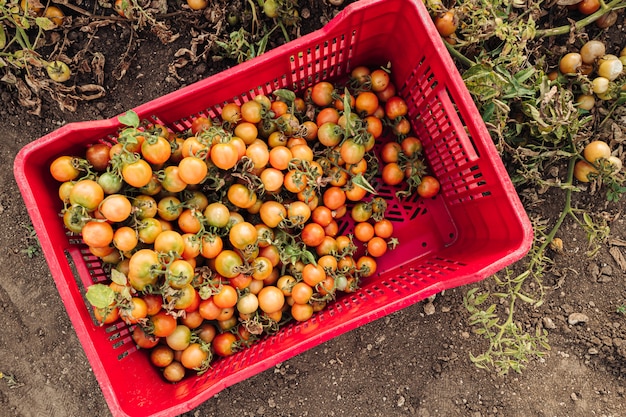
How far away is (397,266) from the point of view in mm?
2727

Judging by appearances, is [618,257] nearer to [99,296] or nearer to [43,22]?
[99,296]

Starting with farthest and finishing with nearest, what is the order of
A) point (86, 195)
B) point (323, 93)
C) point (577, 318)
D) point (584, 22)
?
point (577, 318), point (584, 22), point (323, 93), point (86, 195)

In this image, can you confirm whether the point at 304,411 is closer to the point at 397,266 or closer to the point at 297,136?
the point at 397,266

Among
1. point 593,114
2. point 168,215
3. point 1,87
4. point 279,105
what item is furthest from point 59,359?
point 593,114

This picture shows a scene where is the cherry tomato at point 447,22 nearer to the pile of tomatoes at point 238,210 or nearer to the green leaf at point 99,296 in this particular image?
the pile of tomatoes at point 238,210

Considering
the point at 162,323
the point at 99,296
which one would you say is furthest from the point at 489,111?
→ the point at 99,296

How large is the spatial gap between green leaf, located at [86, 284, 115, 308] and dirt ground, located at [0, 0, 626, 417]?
45.9 inches

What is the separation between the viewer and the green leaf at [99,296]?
1896 mm

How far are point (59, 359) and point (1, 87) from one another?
1628mm

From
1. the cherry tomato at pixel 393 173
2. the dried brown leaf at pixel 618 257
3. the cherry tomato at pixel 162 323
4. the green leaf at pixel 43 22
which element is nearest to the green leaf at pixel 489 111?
the cherry tomato at pixel 393 173

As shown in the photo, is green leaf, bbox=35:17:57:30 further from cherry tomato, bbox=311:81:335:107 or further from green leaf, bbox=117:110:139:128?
cherry tomato, bbox=311:81:335:107

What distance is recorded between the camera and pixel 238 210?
231cm

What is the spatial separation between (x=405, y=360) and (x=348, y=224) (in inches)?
36.6

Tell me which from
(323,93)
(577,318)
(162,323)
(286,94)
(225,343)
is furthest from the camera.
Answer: (577,318)
